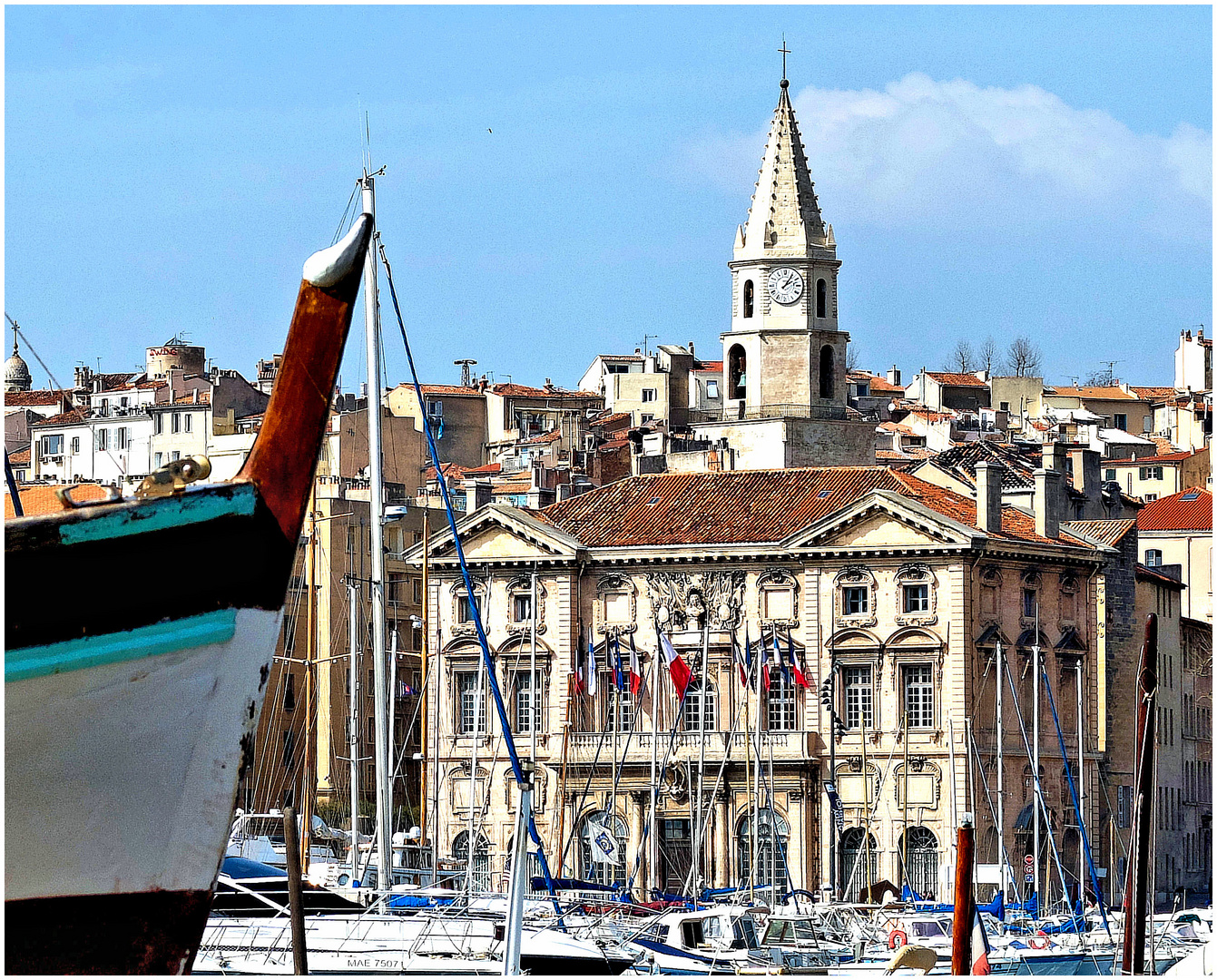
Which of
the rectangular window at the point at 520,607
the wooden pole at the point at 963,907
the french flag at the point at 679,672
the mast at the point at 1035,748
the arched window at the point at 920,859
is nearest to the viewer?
the wooden pole at the point at 963,907

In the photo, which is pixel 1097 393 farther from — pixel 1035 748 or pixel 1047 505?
pixel 1035 748

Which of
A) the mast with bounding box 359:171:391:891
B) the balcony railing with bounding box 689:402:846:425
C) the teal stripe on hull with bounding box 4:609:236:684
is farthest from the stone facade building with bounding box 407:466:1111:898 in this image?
the teal stripe on hull with bounding box 4:609:236:684

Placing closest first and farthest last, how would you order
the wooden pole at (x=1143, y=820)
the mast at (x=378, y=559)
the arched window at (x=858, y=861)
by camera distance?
the wooden pole at (x=1143, y=820) < the mast at (x=378, y=559) < the arched window at (x=858, y=861)

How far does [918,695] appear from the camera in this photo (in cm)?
5844

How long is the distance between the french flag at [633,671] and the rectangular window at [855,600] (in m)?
4.82

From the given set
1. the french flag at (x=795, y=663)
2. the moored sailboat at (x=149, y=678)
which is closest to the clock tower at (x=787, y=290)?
the french flag at (x=795, y=663)

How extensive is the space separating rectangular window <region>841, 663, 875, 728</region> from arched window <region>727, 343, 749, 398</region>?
71.0ft

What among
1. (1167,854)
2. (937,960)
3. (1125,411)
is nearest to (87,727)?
(937,960)

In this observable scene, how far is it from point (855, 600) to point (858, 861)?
5.71 m

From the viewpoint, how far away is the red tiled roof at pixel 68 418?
308ft

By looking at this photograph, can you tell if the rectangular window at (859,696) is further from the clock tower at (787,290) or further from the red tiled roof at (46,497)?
the red tiled roof at (46,497)

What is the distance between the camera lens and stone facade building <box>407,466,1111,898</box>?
57812 millimetres

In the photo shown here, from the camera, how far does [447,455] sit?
97188 mm

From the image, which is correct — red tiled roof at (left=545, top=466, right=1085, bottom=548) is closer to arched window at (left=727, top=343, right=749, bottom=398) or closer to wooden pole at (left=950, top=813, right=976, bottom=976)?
arched window at (left=727, top=343, right=749, bottom=398)
